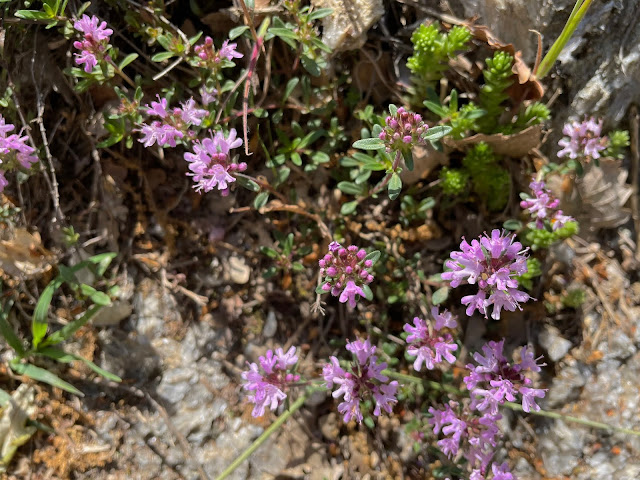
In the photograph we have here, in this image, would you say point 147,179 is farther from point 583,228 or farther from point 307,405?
point 583,228

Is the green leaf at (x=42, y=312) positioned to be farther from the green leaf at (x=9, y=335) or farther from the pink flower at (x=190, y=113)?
the pink flower at (x=190, y=113)

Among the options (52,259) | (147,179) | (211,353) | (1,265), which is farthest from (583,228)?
(1,265)

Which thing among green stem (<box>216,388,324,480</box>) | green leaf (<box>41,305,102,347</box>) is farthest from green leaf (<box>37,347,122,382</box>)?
green stem (<box>216,388,324,480</box>)

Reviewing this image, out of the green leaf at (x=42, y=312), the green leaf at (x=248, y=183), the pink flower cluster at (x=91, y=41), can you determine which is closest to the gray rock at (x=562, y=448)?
the green leaf at (x=248, y=183)

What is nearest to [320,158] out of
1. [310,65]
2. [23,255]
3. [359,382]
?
[310,65]

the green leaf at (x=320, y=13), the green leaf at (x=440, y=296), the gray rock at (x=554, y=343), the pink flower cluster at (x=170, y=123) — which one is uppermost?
the green leaf at (x=320, y=13)

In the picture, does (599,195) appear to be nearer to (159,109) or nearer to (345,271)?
(345,271)
